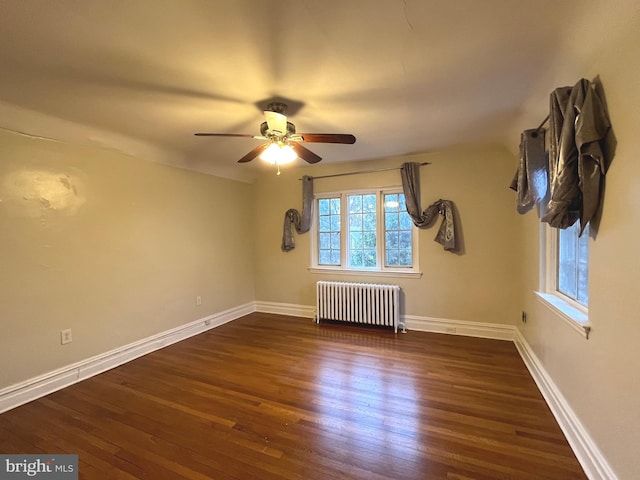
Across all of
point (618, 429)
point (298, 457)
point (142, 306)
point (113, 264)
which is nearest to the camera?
point (618, 429)

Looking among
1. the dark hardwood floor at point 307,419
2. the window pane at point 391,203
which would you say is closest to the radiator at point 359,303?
the dark hardwood floor at point 307,419

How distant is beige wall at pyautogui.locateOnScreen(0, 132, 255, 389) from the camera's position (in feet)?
7.65

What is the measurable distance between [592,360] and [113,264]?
3881mm

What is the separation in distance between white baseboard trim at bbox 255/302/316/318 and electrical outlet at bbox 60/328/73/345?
2613mm

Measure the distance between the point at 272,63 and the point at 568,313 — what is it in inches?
95.9

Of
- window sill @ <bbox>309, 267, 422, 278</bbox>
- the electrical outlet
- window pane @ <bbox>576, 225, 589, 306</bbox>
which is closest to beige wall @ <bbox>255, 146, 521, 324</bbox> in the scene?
window sill @ <bbox>309, 267, 422, 278</bbox>

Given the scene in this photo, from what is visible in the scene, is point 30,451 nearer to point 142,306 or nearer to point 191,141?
point 142,306

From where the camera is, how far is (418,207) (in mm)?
3766

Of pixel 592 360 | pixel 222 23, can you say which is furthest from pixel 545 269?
pixel 222 23

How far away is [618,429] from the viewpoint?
1.32 meters

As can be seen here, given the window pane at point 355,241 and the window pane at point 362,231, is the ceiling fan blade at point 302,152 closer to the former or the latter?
the window pane at point 362,231

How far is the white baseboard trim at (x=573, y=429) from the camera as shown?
1.46m

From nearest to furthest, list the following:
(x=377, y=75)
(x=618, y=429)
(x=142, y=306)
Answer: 1. (x=618, y=429)
2. (x=377, y=75)
3. (x=142, y=306)

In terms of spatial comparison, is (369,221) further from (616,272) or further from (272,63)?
(616,272)
